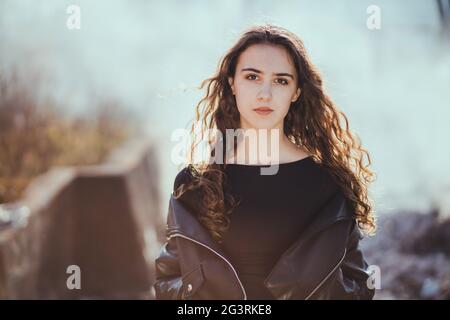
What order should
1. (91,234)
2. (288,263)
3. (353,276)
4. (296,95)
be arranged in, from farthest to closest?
(91,234) < (296,95) < (353,276) < (288,263)

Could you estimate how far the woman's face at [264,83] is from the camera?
6.52 feet

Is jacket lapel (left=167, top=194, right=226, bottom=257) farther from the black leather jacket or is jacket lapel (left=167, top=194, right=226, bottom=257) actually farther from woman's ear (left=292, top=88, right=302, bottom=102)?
woman's ear (left=292, top=88, right=302, bottom=102)

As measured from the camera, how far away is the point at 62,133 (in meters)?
5.52

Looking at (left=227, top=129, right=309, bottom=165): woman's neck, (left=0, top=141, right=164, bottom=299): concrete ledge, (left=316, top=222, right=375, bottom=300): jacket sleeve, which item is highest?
(left=227, top=129, right=309, bottom=165): woman's neck

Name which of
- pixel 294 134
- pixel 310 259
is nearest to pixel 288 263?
pixel 310 259

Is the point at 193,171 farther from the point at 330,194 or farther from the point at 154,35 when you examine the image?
the point at 154,35

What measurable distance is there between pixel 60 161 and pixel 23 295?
169 centimetres

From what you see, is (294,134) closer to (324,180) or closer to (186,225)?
(324,180)

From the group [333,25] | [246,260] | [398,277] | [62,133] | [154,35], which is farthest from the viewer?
[62,133]

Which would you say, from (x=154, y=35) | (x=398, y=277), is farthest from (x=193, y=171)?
(x=154, y=35)

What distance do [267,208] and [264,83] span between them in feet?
1.23

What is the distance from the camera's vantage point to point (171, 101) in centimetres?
485

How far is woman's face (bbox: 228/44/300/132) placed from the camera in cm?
199

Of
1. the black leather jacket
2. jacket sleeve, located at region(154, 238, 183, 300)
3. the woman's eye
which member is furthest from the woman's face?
jacket sleeve, located at region(154, 238, 183, 300)
